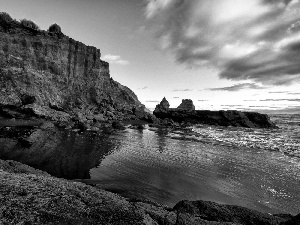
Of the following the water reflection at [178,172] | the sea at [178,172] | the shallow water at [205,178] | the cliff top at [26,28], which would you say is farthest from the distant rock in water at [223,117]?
the shallow water at [205,178]

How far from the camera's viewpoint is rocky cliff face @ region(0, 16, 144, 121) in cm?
4656

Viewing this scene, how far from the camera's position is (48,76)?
55781mm

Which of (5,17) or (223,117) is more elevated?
(5,17)

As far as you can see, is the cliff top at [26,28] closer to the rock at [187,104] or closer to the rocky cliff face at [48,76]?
the rocky cliff face at [48,76]

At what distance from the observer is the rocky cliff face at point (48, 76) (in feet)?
153

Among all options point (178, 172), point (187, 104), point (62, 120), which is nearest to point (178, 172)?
point (178, 172)

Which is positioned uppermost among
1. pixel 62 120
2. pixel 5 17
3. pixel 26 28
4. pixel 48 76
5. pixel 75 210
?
pixel 5 17

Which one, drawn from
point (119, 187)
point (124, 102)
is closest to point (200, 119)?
point (124, 102)

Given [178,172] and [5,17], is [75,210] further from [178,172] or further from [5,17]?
[5,17]

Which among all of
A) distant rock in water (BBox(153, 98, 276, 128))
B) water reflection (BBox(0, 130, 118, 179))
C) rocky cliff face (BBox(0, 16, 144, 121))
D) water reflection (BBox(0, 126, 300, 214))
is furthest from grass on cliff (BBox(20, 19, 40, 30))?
distant rock in water (BBox(153, 98, 276, 128))

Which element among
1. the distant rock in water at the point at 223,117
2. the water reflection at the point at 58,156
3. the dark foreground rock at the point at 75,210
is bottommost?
the water reflection at the point at 58,156

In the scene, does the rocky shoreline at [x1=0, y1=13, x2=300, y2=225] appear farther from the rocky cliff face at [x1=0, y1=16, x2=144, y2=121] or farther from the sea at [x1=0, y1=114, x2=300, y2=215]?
the sea at [x1=0, y1=114, x2=300, y2=215]

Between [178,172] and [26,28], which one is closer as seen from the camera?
[178,172]

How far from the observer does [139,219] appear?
5203 mm
